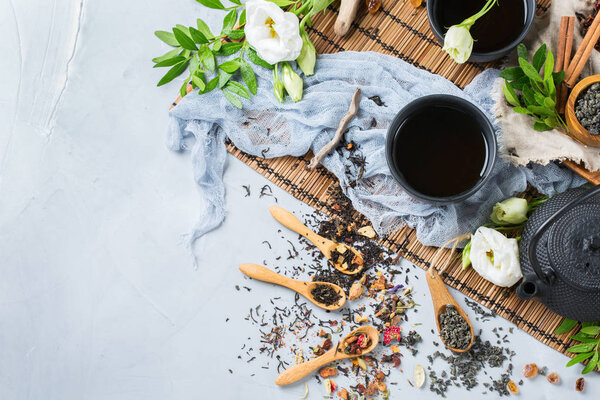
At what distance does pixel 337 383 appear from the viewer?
151 cm

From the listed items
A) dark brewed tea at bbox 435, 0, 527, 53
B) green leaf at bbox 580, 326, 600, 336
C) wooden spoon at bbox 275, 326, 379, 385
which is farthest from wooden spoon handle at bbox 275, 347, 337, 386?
dark brewed tea at bbox 435, 0, 527, 53

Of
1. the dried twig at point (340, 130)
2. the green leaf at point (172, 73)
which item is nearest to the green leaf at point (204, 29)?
the green leaf at point (172, 73)

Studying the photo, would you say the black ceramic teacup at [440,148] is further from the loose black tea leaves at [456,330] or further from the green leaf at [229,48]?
the green leaf at [229,48]

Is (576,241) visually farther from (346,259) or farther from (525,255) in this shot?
(346,259)

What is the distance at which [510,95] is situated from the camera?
4.52 ft

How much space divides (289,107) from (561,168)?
0.77 meters

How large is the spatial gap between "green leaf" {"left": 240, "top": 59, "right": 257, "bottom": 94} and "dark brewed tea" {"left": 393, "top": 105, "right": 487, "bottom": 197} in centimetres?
43

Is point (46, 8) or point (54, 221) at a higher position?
point (46, 8)

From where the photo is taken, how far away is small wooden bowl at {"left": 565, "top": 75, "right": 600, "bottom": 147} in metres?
1.29

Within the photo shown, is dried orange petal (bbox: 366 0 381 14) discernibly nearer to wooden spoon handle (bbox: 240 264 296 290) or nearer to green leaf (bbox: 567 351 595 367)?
wooden spoon handle (bbox: 240 264 296 290)

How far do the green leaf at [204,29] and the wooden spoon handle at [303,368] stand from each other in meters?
0.96

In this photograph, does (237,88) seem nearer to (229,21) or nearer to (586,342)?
(229,21)

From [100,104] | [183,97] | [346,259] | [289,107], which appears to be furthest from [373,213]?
[100,104]

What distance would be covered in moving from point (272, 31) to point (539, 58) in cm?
70
